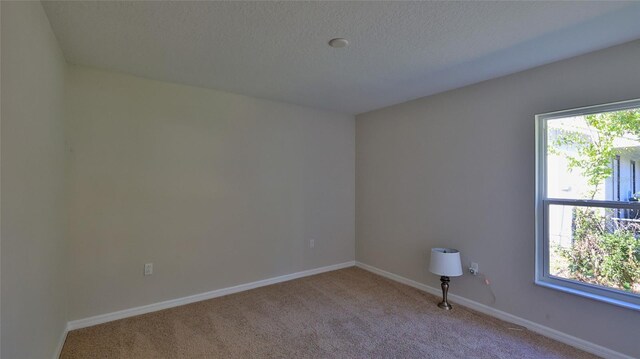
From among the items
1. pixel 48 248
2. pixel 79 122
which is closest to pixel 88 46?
pixel 79 122

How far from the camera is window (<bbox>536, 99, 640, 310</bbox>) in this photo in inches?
87.7

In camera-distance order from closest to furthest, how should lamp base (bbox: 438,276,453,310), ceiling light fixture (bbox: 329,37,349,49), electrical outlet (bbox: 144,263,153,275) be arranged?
ceiling light fixture (bbox: 329,37,349,49) → electrical outlet (bbox: 144,263,153,275) → lamp base (bbox: 438,276,453,310)

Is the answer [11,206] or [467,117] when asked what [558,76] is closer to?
[467,117]

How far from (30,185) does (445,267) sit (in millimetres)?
3255

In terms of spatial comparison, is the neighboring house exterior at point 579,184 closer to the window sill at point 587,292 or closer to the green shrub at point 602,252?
the green shrub at point 602,252

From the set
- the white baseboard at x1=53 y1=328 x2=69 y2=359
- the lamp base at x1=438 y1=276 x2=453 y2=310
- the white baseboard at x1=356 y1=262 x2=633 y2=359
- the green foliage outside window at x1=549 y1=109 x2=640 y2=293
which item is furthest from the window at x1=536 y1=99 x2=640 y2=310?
the white baseboard at x1=53 y1=328 x2=69 y2=359

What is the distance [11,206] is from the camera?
136cm

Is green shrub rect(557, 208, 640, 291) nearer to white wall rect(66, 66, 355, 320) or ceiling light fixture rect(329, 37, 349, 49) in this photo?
ceiling light fixture rect(329, 37, 349, 49)

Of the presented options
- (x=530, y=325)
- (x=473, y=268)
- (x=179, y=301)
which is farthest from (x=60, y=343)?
(x=530, y=325)

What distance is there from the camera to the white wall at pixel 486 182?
2.31m

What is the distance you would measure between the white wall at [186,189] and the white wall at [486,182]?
2.82ft

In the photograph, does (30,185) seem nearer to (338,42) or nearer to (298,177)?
(338,42)

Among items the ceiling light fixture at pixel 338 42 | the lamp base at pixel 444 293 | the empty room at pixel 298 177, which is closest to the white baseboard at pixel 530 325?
the empty room at pixel 298 177

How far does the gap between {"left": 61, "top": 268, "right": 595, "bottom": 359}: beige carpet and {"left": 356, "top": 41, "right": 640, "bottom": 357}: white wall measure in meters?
0.31
